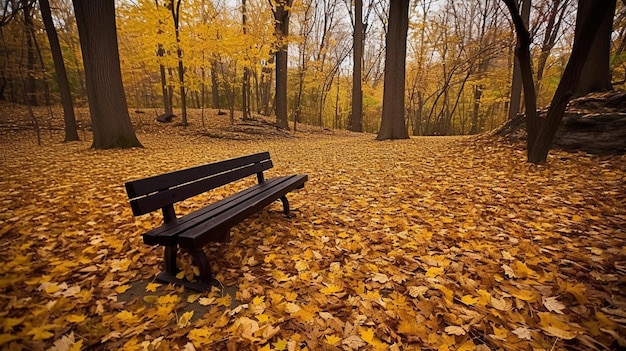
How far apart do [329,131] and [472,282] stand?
1589cm

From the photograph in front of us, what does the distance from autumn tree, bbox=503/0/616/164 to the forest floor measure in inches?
38.0

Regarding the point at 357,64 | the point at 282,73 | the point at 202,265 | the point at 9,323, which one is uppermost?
the point at 357,64

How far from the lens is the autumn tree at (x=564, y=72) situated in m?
4.17

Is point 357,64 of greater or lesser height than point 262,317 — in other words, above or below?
above

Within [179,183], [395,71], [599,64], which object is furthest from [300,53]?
[179,183]

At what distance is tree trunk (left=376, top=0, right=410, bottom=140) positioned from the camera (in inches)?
384

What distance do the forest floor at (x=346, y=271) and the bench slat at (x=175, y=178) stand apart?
695mm

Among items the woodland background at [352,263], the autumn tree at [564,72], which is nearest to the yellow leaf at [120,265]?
the woodland background at [352,263]

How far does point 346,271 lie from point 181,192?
154cm

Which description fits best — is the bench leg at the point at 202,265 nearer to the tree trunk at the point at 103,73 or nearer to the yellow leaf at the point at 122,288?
the yellow leaf at the point at 122,288

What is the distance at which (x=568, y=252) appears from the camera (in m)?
2.37

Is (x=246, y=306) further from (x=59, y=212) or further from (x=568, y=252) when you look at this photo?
(x=59, y=212)

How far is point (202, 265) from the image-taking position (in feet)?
6.57

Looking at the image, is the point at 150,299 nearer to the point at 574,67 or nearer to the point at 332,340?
the point at 332,340
